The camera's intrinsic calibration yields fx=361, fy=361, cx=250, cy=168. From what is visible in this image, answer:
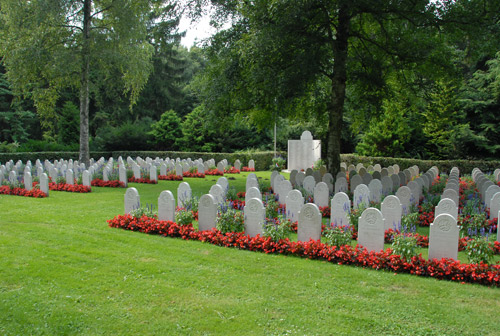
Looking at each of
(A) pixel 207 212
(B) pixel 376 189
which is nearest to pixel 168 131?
(B) pixel 376 189

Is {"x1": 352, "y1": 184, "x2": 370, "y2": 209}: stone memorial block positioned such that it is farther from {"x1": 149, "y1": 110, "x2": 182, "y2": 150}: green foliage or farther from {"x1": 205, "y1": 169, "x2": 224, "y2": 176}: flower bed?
{"x1": 149, "y1": 110, "x2": 182, "y2": 150}: green foliage

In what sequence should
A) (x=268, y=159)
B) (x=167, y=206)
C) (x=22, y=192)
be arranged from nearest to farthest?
(x=167, y=206) < (x=22, y=192) < (x=268, y=159)

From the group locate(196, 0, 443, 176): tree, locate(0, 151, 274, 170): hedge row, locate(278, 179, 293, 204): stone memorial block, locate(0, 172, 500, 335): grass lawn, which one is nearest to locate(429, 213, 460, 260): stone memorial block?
locate(0, 172, 500, 335): grass lawn

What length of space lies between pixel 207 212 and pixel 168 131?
25205 mm

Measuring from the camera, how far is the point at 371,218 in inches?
251

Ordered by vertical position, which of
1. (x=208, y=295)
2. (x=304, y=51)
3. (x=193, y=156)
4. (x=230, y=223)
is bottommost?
(x=208, y=295)

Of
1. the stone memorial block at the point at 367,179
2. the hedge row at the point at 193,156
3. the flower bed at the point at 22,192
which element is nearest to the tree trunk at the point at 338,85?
the stone memorial block at the point at 367,179

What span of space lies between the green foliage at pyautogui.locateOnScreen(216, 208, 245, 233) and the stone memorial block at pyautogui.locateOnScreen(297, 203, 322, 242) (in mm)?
1291

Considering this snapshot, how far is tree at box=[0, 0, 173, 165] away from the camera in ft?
56.3

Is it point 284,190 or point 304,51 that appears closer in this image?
point 284,190

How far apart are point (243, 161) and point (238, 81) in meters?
12.9

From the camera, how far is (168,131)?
3183 cm

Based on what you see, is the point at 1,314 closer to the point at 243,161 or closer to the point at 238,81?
the point at 238,81

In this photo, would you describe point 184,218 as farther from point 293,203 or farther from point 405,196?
point 405,196
